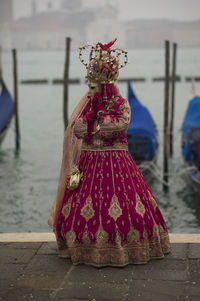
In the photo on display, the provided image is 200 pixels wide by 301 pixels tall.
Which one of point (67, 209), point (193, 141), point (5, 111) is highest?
point (67, 209)

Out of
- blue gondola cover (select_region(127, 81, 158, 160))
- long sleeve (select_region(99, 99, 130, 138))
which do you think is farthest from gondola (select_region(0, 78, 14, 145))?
long sleeve (select_region(99, 99, 130, 138))

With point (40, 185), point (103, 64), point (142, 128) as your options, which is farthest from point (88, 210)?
point (40, 185)

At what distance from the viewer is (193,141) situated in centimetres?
1064

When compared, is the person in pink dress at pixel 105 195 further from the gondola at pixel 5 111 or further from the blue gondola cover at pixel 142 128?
the gondola at pixel 5 111

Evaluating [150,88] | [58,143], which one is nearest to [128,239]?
[58,143]

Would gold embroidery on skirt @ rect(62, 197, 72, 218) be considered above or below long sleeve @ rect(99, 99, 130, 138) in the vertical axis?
below

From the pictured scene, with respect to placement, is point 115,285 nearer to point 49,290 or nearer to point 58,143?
point 49,290

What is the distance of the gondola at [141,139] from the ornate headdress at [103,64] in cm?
657

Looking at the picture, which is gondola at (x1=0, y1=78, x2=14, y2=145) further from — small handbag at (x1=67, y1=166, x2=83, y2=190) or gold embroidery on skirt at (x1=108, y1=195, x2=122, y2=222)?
gold embroidery on skirt at (x1=108, y1=195, x2=122, y2=222)

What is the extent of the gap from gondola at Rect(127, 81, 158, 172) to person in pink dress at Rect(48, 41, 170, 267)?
6.53 meters

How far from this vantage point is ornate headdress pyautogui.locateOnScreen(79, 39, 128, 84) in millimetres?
4254

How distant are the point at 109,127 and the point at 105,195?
498 millimetres

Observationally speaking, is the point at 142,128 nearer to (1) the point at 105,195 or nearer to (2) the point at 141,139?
(2) the point at 141,139

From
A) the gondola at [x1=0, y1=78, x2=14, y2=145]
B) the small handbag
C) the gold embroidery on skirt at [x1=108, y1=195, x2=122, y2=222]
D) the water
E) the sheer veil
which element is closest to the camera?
the gold embroidery on skirt at [x1=108, y1=195, x2=122, y2=222]
